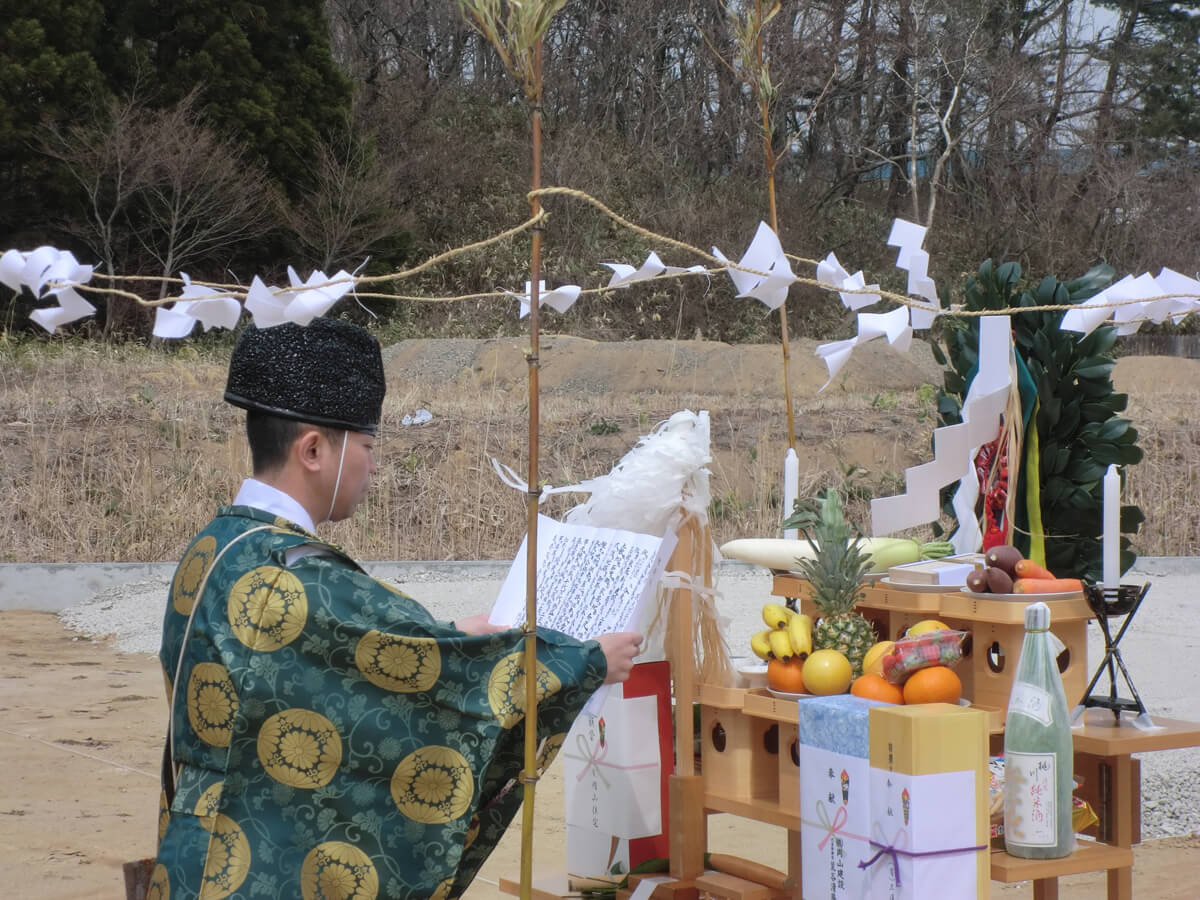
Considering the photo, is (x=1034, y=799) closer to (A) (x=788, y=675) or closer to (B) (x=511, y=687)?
(A) (x=788, y=675)

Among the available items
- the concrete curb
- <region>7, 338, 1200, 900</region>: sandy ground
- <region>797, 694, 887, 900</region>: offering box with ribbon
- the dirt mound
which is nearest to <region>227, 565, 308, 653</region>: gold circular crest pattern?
<region>797, 694, 887, 900</region>: offering box with ribbon

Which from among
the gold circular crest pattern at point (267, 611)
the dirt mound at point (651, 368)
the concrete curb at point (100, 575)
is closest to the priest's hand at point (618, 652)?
the gold circular crest pattern at point (267, 611)

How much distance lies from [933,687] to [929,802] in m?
0.28

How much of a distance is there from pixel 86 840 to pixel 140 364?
36.1 feet

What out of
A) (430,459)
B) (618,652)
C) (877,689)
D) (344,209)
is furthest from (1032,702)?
(344,209)

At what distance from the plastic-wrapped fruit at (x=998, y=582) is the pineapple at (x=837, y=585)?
0.75 feet

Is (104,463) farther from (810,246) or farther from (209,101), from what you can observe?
(810,246)

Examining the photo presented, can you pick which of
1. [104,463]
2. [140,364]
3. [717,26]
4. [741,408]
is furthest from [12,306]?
[717,26]

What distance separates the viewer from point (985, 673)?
2.50 metres

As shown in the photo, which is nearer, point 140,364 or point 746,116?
point 140,364

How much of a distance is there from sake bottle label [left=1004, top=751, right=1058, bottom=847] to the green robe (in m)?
0.82

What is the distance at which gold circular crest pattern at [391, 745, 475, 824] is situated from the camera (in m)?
1.99

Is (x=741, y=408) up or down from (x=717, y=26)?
down

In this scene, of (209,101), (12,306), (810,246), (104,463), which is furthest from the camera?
(810,246)
